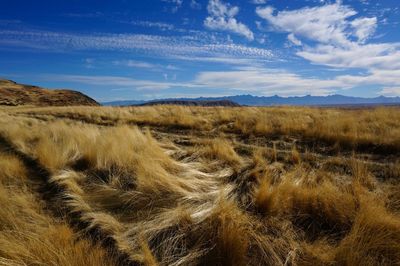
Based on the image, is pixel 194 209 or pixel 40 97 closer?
pixel 194 209

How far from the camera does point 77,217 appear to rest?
3.21 metres

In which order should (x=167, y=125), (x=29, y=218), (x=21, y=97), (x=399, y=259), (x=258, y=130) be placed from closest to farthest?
(x=399, y=259) → (x=29, y=218) → (x=258, y=130) → (x=167, y=125) → (x=21, y=97)

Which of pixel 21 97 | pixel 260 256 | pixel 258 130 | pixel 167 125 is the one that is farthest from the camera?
pixel 21 97

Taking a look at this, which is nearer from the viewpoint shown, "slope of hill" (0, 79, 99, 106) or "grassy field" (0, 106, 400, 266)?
"grassy field" (0, 106, 400, 266)

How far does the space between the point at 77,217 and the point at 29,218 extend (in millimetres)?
514

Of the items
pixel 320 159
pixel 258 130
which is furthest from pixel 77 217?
pixel 258 130

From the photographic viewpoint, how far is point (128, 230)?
2887mm

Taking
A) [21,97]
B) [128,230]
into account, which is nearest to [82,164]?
[128,230]

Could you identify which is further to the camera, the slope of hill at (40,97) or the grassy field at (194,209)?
the slope of hill at (40,97)

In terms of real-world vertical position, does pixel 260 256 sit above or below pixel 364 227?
below

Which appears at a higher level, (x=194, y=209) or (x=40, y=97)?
(x=40, y=97)

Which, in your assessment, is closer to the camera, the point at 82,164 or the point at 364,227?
the point at 364,227

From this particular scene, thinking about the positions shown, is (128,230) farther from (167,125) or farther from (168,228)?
(167,125)

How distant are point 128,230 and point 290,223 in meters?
1.70
